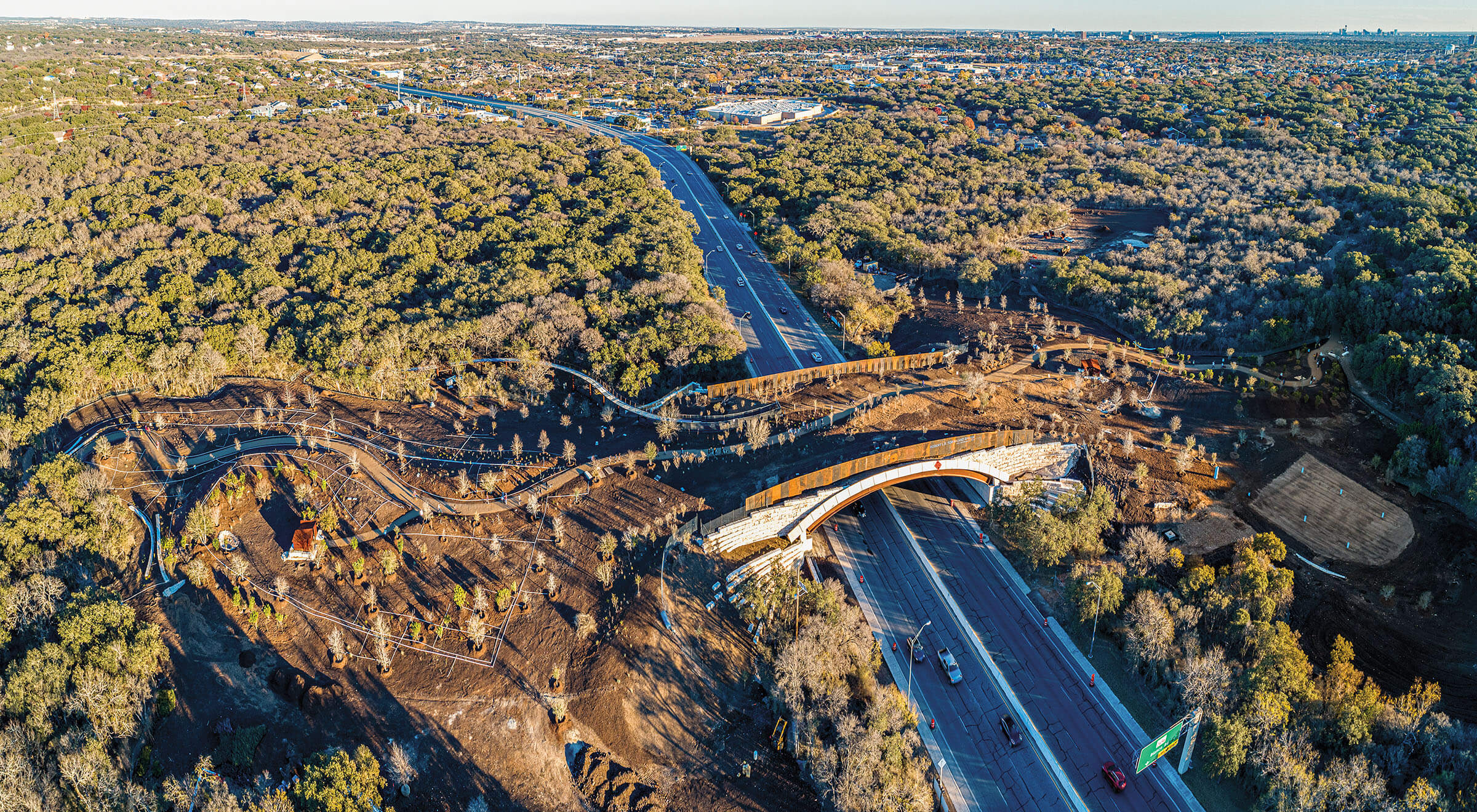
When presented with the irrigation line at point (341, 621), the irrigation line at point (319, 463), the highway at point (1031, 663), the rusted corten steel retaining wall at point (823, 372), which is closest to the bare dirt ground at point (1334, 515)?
the highway at point (1031, 663)

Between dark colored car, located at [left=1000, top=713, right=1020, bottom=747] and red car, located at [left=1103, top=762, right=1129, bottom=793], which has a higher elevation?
dark colored car, located at [left=1000, top=713, right=1020, bottom=747]

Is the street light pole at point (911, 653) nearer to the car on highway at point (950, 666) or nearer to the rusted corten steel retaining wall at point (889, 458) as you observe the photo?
the car on highway at point (950, 666)

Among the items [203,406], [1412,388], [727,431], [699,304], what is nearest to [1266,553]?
[1412,388]

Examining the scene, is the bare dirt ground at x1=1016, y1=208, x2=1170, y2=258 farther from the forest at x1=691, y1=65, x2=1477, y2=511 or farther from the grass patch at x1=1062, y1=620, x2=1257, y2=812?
the grass patch at x1=1062, y1=620, x2=1257, y2=812

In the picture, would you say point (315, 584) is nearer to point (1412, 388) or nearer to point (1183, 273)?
point (1412, 388)

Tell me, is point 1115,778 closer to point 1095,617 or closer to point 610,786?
point 1095,617

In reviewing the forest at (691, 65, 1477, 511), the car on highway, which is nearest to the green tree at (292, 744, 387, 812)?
the car on highway

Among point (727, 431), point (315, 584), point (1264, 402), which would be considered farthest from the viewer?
point (1264, 402)

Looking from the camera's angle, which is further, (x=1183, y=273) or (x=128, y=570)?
(x=1183, y=273)
